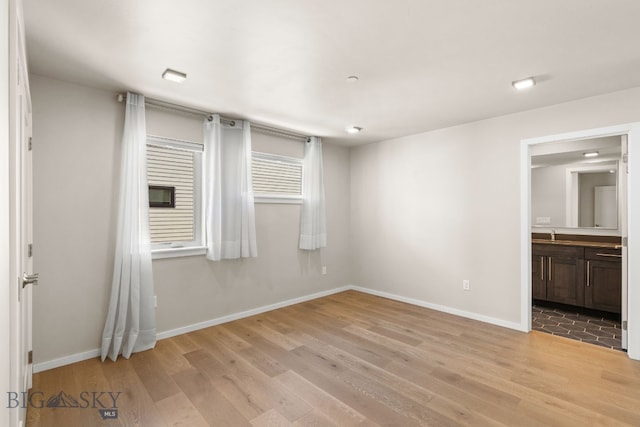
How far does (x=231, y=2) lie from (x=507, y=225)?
3.49 meters

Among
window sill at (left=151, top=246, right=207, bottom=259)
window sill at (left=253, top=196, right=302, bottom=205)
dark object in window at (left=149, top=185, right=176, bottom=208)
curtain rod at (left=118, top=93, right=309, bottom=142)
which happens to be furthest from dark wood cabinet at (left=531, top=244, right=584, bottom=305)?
dark object in window at (left=149, top=185, right=176, bottom=208)

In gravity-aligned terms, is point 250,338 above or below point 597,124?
below

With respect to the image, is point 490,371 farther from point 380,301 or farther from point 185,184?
point 185,184

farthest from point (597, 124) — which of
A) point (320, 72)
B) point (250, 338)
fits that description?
point (250, 338)

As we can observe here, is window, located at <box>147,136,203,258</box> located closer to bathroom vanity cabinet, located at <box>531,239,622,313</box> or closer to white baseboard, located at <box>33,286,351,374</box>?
white baseboard, located at <box>33,286,351,374</box>

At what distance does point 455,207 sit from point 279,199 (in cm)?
235

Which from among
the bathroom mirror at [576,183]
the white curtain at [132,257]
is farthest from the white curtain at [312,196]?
the bathroom mirror at [576,183]

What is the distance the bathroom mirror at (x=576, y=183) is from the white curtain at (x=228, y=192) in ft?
12.3

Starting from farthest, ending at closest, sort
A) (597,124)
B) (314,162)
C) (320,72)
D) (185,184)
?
(314,162) → (185,184) → (597,124) → (320,72)

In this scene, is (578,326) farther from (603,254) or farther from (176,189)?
(176,189)

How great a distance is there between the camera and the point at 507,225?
3.57m

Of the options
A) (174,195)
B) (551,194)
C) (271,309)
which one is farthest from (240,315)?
(551,194)

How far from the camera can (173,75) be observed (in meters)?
2.50

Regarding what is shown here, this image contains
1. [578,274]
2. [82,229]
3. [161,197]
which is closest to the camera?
[82,229]
